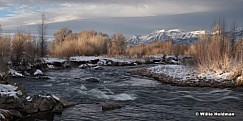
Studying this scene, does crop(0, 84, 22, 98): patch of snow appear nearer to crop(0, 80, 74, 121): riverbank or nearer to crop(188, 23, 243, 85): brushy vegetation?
crop(0, 80, 74, 121): riverbank

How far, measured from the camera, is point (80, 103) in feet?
61.6

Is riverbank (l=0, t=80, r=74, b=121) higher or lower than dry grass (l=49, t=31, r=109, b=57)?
lower

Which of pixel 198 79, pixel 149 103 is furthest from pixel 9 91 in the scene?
pixel 198 79

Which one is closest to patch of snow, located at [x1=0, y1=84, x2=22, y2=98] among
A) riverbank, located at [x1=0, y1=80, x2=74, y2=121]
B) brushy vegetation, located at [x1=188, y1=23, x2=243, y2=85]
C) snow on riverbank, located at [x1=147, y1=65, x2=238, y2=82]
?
riverbank, located at [x1=0, y1=80, x2=74, y2=121]

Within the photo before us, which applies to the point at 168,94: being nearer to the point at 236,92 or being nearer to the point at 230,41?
the point at 236,92

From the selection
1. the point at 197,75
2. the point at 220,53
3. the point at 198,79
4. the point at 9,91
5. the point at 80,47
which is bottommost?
the point at 198,79

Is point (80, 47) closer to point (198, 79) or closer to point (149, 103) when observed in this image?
point (198, 79)

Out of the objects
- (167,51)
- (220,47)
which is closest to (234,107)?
(220,47)

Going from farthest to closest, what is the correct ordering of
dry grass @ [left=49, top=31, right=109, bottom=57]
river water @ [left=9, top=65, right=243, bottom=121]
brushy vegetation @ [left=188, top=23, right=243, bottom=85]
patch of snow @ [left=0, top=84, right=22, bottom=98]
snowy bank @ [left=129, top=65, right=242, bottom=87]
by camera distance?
dry grass @ [left=49, top=31, right=109, bottom=57]
brushy vegetation @ [left=188, top=23, right=243, bottom=85]
snowy bank @ [left=129, top=65, right=242, bottom=87]
patch of snow @ [left=0, top=84, right=22, bottom=98]
river water @ [left=9, top=65, right=243, bottom=121]

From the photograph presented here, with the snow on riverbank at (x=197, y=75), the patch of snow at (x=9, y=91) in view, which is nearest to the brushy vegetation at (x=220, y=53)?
the snow on riverbank at (x=197, y=75)

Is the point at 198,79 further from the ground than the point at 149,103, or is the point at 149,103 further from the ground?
the point at 198,79

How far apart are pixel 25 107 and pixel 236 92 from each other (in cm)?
1491

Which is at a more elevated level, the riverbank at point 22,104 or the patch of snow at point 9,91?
the patch of snow at point 9,91

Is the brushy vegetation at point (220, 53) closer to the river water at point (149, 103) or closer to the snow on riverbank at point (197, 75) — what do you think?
the snow on riverbank at point (197, 75)
